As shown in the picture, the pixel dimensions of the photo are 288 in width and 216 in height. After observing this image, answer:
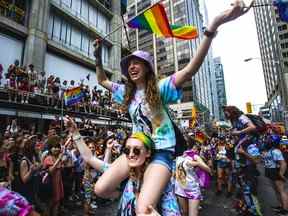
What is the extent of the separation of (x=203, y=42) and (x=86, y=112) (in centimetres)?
1531

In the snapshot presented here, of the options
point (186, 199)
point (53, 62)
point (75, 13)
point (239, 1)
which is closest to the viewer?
point (239, 1)

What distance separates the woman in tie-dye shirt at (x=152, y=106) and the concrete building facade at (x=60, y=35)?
58.6ft

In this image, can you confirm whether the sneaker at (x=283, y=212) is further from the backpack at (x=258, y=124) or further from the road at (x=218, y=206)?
the backpack at (x=258, y=124)

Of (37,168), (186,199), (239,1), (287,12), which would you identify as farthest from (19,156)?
(287,12)

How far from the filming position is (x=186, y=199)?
4.44m

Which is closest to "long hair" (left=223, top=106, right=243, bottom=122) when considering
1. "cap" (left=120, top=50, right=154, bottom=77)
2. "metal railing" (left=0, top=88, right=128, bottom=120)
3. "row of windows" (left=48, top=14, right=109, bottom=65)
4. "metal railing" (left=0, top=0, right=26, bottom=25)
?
"cap" (left=120, top=50, right=154, bottom=77)

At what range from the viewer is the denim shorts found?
1.70m

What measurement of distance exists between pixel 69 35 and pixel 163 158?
78.7 feet

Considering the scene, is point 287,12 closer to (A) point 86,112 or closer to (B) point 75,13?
(A) point 86,112

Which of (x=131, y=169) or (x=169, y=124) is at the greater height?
(x=169, y=124)

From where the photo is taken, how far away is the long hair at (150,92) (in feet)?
6.14

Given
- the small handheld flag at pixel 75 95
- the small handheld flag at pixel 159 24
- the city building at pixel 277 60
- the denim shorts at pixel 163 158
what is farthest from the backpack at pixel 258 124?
the city building at pixel 277 60

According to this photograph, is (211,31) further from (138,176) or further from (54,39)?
(54,39)

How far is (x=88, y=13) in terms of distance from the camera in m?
26.0
